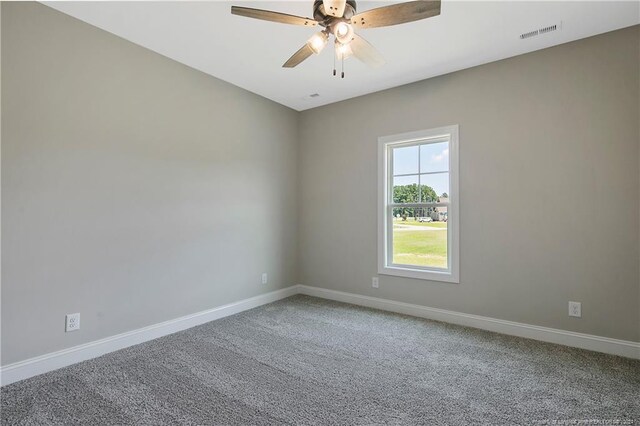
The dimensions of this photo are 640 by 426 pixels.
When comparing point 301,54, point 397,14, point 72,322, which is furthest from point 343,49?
point 72,322

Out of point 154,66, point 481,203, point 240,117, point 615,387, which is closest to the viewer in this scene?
point 615,387


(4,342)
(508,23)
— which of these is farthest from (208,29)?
(4,342)

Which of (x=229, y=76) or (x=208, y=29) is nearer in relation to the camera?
(x=208, y=29)

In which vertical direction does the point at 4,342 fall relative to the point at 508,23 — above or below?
below

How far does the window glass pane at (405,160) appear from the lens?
3.81 m

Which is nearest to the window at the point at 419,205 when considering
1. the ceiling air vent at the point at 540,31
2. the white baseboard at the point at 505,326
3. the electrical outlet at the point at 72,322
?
the white baseboard at the point at 505,326

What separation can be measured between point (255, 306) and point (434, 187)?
8.55 ft

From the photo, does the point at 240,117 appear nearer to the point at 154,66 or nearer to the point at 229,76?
the point at 229,76

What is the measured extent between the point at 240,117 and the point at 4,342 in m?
2.92

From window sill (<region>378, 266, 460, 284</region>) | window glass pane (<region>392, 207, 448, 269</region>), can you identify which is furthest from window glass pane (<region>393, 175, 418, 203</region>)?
window sill (<region>378, 266, 460, 284</region>)

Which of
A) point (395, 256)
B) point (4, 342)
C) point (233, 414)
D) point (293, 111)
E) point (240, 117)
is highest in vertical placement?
point (293, 111)

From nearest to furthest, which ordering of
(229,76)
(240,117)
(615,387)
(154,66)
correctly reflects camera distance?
(615,387) → (154,66) → (229,76) → (240,117)

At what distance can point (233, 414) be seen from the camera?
6.08ft

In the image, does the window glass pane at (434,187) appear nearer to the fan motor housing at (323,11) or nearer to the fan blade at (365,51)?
the fan blade at (365,51)
